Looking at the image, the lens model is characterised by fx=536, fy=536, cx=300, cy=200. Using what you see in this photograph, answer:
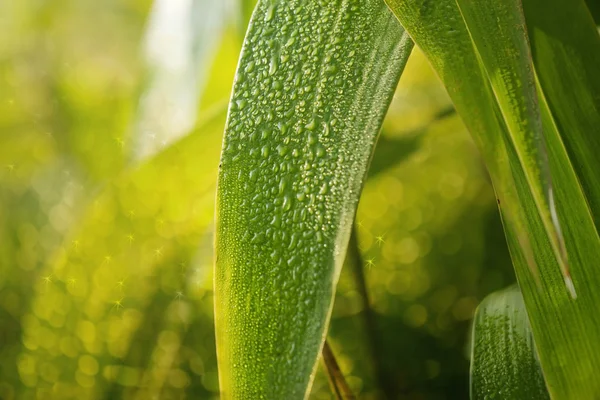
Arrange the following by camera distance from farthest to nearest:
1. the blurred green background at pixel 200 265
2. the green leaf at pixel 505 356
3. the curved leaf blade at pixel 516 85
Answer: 1. the blurred green background at pixel 200 265
2. the green leaf at pixel 505 356
3. the curved leaf blade at pixel 516 85

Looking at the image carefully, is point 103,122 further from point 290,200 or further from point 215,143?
point 290,200

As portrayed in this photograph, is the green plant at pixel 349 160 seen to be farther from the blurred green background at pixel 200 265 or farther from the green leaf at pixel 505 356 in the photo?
the blurred green background at pixel 200 265

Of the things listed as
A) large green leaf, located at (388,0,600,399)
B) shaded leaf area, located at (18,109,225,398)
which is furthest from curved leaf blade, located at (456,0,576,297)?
shaded leaf area, located at (18,109,225,398)

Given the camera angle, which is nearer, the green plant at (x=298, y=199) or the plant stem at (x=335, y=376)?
the green plant at (x=298, y=199)

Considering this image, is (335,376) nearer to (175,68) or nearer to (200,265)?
(200,265)

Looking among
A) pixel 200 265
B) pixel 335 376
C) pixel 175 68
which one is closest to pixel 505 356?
pixel 335 376

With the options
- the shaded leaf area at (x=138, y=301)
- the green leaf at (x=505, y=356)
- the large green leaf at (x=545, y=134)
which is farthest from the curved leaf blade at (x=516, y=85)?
the shaded leaf area at (x=138, y=301)

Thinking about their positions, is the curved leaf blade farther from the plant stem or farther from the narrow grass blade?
the narrow grass blade
